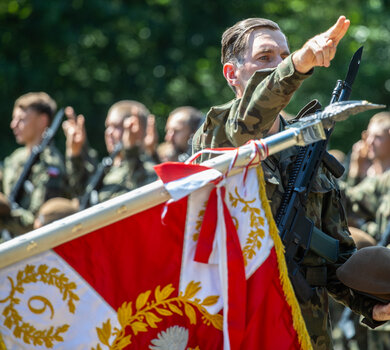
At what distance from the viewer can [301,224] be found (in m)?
2.90

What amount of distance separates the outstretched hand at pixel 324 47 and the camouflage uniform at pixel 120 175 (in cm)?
541

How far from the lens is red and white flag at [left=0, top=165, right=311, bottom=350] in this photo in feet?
7.45

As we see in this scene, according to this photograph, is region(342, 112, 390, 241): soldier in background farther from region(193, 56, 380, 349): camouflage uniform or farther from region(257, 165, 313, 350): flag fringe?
region(257, 165, 313, 350): flag fringe

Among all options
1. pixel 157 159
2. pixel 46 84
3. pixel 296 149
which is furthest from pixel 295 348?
pixel 46 84

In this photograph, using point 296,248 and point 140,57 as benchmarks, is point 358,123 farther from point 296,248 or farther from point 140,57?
point 296,248

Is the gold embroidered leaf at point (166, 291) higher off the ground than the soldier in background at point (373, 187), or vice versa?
the gold embroidered leaf at point (166, 291)

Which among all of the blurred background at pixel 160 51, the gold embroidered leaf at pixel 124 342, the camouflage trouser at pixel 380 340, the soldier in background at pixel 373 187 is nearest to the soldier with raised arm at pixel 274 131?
the gold embroidered leaf at pixel 124 342

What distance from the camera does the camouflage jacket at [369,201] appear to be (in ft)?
25.1

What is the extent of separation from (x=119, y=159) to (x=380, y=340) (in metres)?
3.36

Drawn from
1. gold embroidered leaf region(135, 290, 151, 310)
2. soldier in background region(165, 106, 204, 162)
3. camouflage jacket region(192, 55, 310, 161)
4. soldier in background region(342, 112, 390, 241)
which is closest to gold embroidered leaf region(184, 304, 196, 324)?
gold embroidered leaf region(135, 290, 151, 310)

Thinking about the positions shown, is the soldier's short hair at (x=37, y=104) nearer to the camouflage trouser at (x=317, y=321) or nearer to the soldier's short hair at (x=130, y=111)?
the soldier's short hair at (x=130, y=111)

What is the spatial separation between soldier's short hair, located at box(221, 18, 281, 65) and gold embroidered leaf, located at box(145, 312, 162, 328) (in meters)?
1.14

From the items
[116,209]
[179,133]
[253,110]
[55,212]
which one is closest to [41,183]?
[179,133]

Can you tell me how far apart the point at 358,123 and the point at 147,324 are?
45.8 ft
